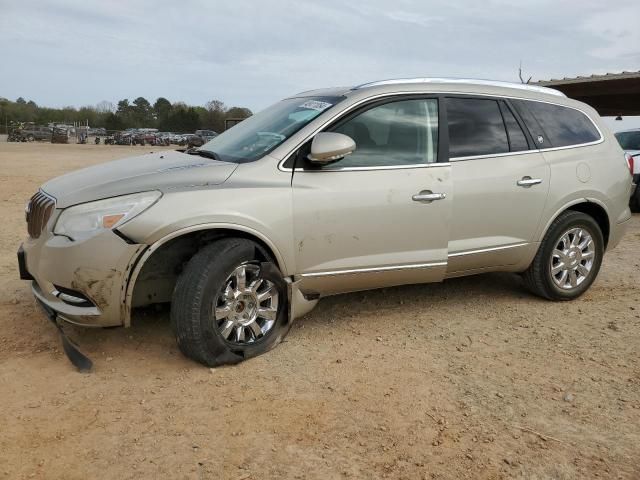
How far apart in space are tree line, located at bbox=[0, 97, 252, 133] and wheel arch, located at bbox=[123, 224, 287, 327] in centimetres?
6650

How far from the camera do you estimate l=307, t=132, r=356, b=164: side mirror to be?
3678mm

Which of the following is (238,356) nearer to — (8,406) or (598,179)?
(8,406)

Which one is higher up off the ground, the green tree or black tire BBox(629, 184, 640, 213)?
the green tree

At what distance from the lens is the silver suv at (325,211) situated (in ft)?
11.1

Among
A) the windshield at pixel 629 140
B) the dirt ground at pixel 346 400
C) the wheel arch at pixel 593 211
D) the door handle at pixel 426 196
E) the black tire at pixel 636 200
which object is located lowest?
the dirt ground at pixel 346 400

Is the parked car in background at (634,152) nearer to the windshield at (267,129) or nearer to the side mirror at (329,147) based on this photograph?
the windshield at (267,129)

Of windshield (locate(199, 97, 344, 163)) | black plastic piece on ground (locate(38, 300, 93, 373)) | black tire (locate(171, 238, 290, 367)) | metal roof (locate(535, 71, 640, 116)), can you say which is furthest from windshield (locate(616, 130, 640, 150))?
black plastic piece on ground (locate(38, 300, 93, 373))

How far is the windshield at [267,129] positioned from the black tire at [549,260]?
7.13 ft

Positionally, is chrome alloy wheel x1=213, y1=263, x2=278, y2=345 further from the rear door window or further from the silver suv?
the rear door window

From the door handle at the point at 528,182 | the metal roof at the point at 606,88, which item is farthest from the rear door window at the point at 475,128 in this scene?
the metal roof at the point at 606,88

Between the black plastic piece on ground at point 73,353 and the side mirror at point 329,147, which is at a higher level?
Answer: the side mirror at point 329,147

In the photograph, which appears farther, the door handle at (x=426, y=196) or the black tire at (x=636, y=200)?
the black tire at (x=636, y=200)

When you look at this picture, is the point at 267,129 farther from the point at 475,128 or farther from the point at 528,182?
the point at 528,182

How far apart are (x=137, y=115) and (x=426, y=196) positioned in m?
97.1
